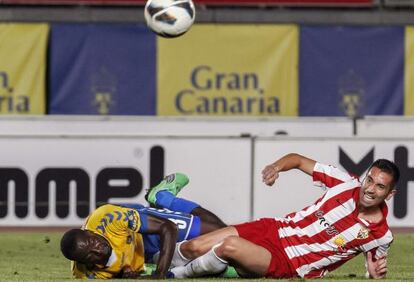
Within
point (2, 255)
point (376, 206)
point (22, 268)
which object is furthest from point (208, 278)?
point (2, 255)

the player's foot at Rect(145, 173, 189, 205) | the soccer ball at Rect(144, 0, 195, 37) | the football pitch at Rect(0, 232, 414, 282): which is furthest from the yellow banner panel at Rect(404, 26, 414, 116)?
the player's foot at Rect(145, 173, 189, 205)

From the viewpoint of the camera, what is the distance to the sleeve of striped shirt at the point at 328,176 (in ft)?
33.3

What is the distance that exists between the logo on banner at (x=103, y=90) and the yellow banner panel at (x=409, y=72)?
4888mm

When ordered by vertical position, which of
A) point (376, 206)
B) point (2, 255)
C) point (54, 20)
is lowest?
point (2, 255)

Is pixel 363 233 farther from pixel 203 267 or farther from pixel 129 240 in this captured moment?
pixel 129 240

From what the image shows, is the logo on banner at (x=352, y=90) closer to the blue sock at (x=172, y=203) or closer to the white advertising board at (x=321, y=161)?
the white advertising board at (x=321, y=161)

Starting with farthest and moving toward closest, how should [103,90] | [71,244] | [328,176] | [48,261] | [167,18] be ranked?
[103,90]
[167,18]
[48,261]
[328,176]
[71,244]

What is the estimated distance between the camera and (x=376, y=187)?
379 inches

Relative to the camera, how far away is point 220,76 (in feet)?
76.4

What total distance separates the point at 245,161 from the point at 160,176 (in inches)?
38.5

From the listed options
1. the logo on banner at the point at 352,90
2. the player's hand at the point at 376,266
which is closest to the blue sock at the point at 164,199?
the player's hand at the point at 376,266

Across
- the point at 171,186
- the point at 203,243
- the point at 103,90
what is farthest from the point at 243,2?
the point at 203,243

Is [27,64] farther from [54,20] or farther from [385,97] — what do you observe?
[385,97]

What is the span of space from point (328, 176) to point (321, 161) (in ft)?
17.9
